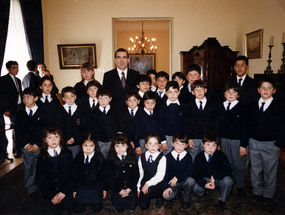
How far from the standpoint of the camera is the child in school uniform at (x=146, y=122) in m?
2.91

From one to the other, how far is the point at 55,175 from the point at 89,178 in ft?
1.16

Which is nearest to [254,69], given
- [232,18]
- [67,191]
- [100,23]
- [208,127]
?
[232,18]

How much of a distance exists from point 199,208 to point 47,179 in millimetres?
1632

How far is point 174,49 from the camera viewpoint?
6934 mm

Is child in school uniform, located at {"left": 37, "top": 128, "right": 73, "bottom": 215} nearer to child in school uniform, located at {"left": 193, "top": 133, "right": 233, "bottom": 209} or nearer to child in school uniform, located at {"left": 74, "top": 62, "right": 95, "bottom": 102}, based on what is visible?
child in school uniform, located at {"left": 74, "top": 62, "right": 95, "bottom": 102}

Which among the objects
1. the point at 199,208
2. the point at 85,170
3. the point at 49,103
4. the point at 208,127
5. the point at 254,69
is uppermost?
the point at 254,69

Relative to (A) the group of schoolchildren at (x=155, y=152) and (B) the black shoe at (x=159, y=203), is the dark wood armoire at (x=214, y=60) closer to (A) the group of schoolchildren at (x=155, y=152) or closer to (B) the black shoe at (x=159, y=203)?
(A) the group of schoolchildren at (x=155, y=152)

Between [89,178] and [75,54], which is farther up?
[75,54]

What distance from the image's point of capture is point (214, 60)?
6.13 meters

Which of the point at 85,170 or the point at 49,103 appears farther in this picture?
the point at 49,103

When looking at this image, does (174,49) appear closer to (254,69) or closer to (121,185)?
(254,69)

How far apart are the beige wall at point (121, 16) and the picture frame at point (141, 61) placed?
3.72m

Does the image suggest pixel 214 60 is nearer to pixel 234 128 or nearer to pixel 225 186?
pixel 234 128

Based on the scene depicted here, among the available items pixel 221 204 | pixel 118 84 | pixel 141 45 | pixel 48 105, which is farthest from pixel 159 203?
pixel 141 45
